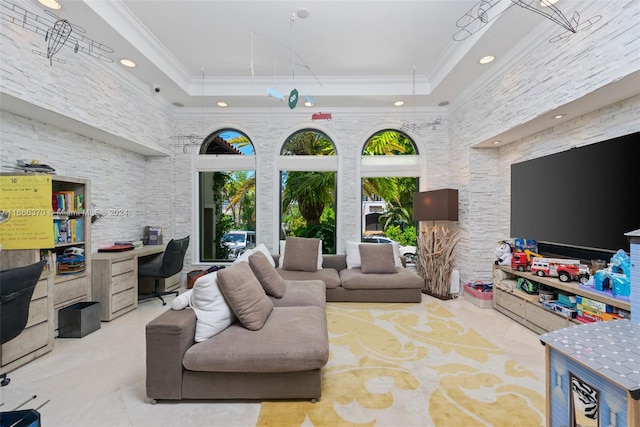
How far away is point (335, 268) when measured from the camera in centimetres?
441

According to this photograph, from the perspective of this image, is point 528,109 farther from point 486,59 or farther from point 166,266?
point 166,266

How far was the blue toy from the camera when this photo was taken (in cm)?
212

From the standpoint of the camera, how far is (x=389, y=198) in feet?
16.0

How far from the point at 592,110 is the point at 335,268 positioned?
350cm

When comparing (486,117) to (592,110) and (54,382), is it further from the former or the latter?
(54,382)

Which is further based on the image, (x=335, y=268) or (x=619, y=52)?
(x=335, y=268)

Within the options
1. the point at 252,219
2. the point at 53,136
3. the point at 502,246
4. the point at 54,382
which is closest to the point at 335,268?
the point at 252,219

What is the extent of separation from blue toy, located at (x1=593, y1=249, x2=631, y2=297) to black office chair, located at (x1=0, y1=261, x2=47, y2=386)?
14.7 ft

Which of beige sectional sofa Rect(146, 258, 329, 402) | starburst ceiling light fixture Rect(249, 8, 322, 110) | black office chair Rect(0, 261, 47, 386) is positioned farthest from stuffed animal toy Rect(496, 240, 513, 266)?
black office chair Rect(0, 261, 47, 386)

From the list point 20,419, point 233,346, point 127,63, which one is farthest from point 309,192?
point 20,419

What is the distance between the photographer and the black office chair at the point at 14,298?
72.6 inches

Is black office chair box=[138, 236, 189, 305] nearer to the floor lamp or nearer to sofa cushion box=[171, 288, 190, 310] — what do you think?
sofa cushion box=[171, 288, 190, 310]

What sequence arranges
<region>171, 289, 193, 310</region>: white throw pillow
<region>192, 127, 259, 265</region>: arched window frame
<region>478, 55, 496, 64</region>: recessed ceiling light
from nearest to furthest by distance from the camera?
1. <region>171, 289, 193, 310</region>: white throw pillow
2. <region>478, 55, 496, 64</region>: recessed ceiling light
3. <region>192, 127, 259, 265</region>: arched window frame

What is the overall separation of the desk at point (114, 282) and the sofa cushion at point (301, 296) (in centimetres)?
202
